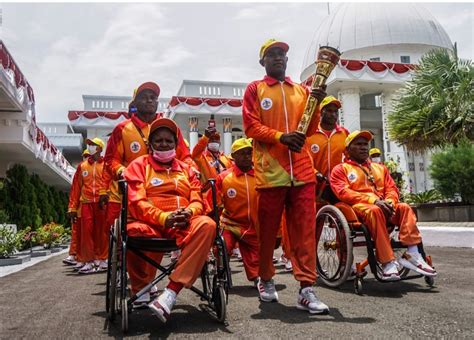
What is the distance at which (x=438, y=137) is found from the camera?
1381 cm

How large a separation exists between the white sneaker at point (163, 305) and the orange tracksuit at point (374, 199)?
6.49ft

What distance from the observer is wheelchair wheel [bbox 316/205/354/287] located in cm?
420

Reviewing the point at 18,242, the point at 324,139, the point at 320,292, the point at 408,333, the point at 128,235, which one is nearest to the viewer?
the point at 408,333

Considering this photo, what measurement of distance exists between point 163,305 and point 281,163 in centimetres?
142

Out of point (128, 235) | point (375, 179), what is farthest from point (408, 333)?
point (375, 179)

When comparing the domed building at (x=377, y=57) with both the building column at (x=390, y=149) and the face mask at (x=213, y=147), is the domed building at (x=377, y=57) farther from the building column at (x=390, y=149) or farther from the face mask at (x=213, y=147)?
→ the face mask at (x=213, y=147)

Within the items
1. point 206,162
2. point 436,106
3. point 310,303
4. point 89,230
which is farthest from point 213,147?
point 436,106

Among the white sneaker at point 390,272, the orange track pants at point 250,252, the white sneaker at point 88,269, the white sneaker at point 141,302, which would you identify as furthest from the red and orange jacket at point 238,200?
the white sneaker at point 88,269

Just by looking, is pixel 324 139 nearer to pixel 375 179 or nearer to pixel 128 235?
pixel 375 179

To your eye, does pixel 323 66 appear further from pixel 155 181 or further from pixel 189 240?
pixel 189 240

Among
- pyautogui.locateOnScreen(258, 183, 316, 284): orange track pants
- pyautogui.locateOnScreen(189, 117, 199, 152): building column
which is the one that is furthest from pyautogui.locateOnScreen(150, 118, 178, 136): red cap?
pyautogui.locateOnScreen(189, 117, 199, 152): building column

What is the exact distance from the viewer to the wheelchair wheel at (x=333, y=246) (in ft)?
13.8

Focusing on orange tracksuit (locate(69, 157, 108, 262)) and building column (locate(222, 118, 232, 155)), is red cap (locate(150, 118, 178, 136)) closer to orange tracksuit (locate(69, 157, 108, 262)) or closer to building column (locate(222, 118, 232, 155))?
A: orange tracksuit (locate(69, 157, 108, 262))

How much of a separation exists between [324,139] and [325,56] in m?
1.87
